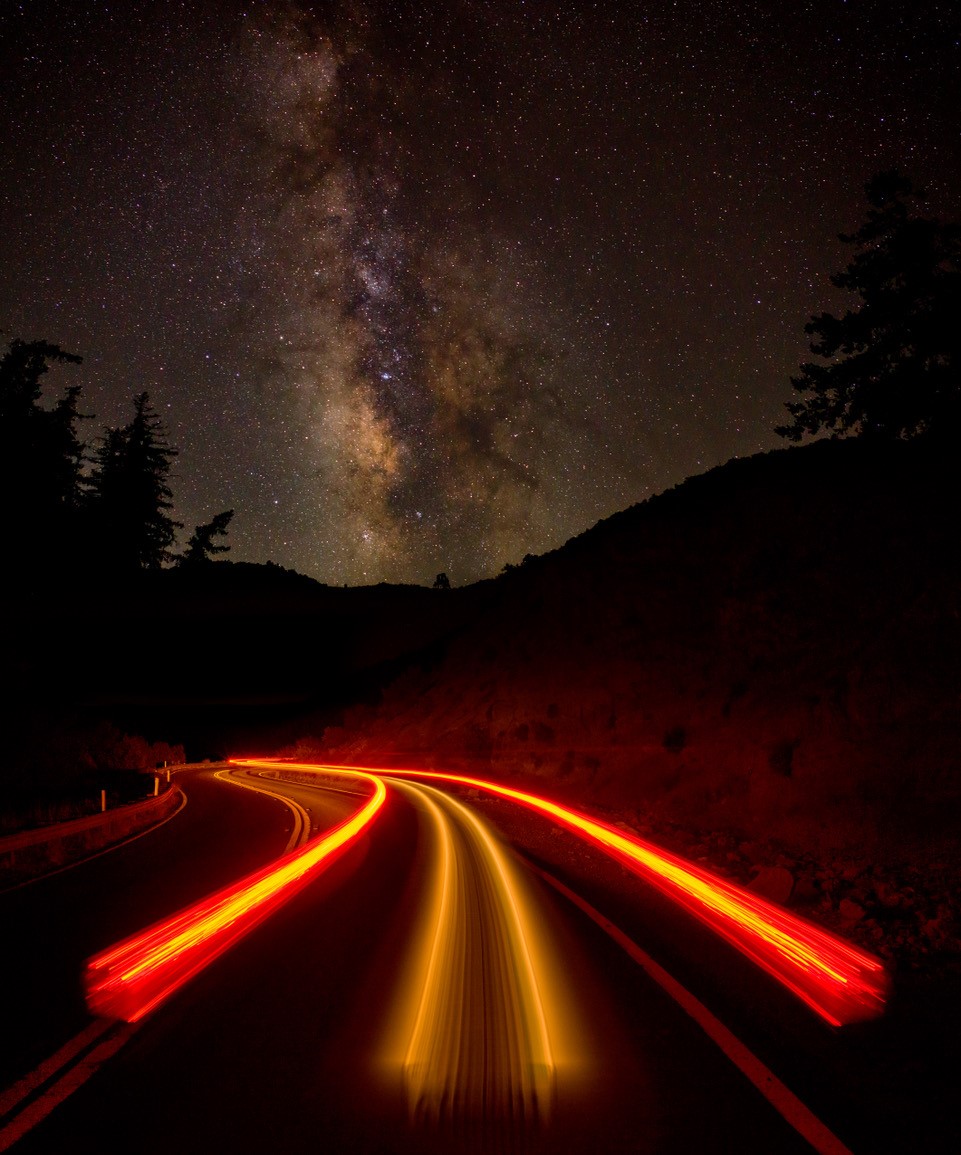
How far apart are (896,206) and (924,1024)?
152 ft

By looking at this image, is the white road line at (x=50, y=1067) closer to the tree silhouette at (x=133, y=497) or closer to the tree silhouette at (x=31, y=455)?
the tree silhouette at (x=31, y=455)

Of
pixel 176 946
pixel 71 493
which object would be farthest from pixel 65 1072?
pixel 71 493

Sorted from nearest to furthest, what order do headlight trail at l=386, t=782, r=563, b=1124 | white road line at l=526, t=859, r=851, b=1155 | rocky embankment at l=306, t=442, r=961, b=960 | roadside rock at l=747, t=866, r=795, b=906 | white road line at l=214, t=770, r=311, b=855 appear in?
white road line at l=526, t=859, r=851, b=1155
headlight trail at l=386, t=782, r=563, b=1124
roadside rock at l=747, t=866, r=795, b=906
white road line at l=214, t=770, r=311, b=855
rocky embankment at l=306, t=442, r=961, b=960

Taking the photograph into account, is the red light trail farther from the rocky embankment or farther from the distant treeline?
the distant treeline

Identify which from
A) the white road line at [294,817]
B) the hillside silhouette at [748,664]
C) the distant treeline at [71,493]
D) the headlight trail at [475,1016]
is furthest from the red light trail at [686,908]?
the distant treeline at [71,493]

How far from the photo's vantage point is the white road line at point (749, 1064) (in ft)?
12.9

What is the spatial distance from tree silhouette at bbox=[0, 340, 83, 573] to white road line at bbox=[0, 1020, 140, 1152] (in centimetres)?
4096

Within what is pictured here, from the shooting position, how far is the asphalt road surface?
4012mm

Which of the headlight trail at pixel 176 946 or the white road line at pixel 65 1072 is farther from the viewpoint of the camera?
the headlight trail at pixel 176 946

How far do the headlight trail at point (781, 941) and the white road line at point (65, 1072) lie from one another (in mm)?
4534

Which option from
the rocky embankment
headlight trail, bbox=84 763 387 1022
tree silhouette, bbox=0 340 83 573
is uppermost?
tree silhouette, bbox=0 340 83 573

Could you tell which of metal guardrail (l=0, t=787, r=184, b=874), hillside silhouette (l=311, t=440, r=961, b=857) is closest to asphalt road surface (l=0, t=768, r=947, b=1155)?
metal guardrail (l=0, t=787, r=184, b=874)

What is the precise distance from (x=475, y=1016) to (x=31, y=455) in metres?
50.6

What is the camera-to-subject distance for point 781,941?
7309 mm
